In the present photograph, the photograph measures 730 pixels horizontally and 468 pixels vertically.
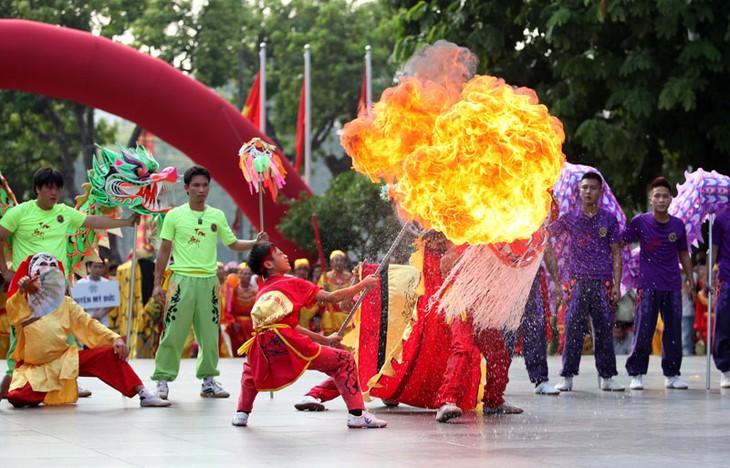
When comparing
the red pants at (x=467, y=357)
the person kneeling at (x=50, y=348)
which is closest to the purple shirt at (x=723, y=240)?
the red pants at (x=467, y=357)

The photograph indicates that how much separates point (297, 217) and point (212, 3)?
14739 mm

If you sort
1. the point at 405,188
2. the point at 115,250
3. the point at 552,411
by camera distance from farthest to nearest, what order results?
1. the point at 115,250
2. the point at 552,411
3. the point at 405,188

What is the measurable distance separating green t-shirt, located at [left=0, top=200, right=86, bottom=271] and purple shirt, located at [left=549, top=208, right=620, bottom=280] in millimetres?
3901

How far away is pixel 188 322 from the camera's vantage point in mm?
9617

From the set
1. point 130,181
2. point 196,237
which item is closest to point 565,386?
point 196,237

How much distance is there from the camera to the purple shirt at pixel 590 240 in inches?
409

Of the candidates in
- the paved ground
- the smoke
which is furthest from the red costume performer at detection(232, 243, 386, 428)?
the smoke

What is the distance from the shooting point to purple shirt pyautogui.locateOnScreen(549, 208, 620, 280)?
10.4 m

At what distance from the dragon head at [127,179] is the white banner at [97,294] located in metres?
6.82

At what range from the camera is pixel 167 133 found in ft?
64.6

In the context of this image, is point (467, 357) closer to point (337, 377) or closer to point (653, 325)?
point (337, 377)

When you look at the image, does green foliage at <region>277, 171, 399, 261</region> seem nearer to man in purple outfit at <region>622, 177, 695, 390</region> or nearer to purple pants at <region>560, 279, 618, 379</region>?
man in purple outfit at <region>622, 177, 695, 390</region>

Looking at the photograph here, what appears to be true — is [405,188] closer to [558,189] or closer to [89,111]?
[558,189]

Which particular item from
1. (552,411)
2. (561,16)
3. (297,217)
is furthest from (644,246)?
(297,217)
